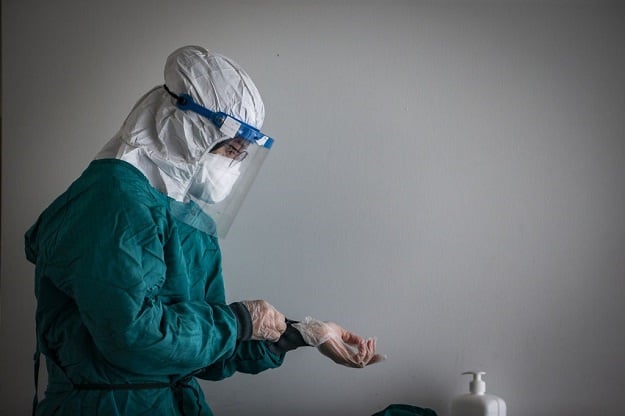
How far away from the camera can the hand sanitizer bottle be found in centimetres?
155

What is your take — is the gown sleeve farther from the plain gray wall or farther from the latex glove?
the plain gray wall

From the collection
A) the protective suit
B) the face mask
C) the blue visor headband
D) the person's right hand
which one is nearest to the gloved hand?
the person's right hand

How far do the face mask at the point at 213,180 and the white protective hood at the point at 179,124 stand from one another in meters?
0.02

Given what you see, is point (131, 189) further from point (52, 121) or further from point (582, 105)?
point (582, 105)

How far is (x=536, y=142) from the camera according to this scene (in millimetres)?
1737

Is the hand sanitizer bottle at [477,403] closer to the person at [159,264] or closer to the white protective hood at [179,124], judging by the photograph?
the person at [159,264]

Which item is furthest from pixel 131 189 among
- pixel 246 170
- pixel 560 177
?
pixel 560 177

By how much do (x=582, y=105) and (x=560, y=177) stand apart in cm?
20

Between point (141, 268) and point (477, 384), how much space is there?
852mm

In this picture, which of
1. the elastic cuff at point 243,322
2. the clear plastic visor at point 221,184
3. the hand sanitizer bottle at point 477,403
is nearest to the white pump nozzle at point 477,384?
the hand sanitizer bottle at point 477,403

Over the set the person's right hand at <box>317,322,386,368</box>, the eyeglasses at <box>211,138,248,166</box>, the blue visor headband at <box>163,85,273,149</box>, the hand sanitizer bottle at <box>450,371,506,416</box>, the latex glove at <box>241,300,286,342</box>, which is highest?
the blue visor headband at <box>163,85,273,149</box>

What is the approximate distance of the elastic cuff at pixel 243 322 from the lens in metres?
1.32

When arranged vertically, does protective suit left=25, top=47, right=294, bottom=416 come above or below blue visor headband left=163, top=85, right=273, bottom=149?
below

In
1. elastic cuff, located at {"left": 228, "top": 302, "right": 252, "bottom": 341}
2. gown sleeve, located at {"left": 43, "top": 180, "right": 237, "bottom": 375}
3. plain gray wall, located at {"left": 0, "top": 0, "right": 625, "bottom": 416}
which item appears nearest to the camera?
A: gown sleeve, located at {"left": 43, "top": 180, "right": 237, "bottom": 375}
